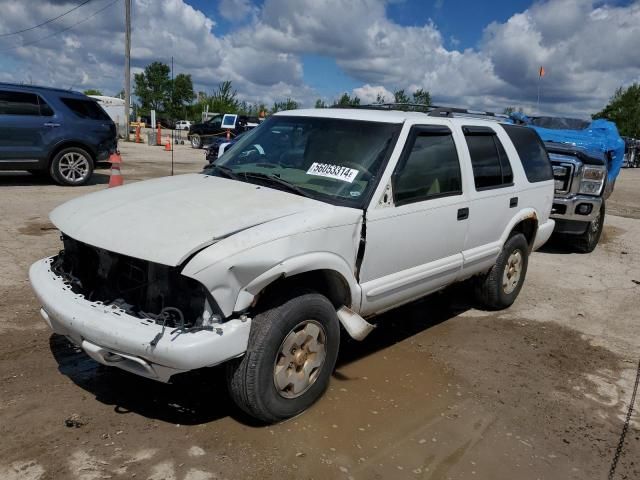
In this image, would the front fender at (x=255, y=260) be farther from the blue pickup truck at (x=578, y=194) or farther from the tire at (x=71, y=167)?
the tire at (x=71, y=167)

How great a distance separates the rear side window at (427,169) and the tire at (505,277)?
1.22 m

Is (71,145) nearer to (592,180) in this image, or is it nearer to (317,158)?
(317,158)

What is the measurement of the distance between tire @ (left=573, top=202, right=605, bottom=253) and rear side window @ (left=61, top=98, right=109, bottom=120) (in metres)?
9.05

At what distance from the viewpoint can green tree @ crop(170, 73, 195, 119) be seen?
68.2 m

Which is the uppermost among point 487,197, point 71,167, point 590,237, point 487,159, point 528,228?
point 487,159

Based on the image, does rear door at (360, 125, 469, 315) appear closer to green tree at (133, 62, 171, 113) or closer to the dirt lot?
the dirt lot

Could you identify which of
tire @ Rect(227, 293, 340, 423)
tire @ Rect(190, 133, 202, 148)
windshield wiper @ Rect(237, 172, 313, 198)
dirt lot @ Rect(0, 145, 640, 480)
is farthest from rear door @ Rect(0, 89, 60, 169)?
tire @ Rect(190, 133, 202, 148)

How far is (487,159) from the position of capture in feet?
15.8

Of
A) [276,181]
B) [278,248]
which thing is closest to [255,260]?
[278,248]

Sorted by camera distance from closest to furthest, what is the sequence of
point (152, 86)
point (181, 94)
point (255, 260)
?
point (255, 260) → point (181, 94) → point (152, 86)

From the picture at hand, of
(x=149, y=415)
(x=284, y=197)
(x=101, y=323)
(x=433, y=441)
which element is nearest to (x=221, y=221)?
(x=284, y=197)

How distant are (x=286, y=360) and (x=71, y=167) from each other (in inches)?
365

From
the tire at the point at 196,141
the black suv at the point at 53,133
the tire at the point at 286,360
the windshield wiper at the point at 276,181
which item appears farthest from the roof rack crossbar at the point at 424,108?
the tire at the point at 196,141

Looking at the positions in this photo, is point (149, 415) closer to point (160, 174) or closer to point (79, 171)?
Result: point (79, 171)
